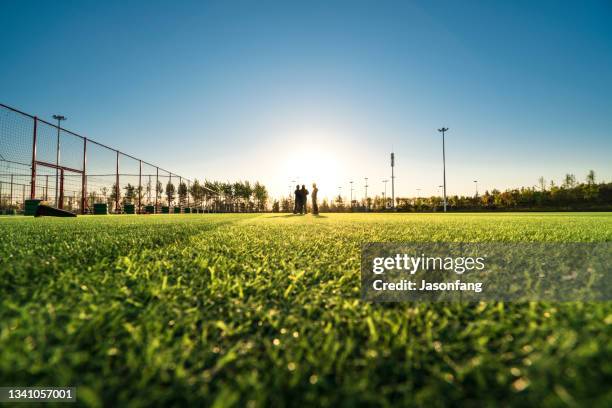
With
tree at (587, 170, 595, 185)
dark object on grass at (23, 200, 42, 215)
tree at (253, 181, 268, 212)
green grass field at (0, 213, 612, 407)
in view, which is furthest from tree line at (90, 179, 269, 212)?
tree at (587, 170, 595, 185)

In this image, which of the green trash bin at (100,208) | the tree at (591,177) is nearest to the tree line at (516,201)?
the tree at (591,177)

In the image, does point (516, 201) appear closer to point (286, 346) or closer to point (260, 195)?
point (260, 195)

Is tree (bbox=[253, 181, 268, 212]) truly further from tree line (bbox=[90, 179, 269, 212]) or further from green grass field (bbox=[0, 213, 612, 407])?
green grass field (bbox=[0, 213, 612, 407])

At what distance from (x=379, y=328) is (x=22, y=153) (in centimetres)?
1410

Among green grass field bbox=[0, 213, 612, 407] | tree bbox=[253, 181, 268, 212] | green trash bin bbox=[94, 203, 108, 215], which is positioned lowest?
green grass field bbox=[0, 213, 612, 407]

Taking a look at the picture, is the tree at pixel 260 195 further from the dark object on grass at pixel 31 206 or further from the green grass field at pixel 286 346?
the green grass field at pixel 286 346

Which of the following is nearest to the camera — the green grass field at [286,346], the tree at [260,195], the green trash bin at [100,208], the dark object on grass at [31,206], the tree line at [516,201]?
the green grass field at [286,346]

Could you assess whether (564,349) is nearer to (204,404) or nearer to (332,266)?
(204,404)

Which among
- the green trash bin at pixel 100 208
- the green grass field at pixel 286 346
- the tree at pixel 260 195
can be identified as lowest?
the green grass field at pixel 286 346

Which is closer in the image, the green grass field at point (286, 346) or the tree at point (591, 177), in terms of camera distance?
the green grass field at point (286, 346)

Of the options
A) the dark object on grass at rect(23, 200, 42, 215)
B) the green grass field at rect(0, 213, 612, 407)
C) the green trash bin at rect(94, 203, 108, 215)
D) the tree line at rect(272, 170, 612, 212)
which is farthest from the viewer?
the tree line at rect(272, 170, 612, 212)

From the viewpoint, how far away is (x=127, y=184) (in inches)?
725

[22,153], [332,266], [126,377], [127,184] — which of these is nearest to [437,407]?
[126,377]

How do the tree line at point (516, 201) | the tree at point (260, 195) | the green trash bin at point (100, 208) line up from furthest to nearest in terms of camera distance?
the tree at point (260, 195), the tree line at point (516, 201), the green trash bin at point (100, 208)
